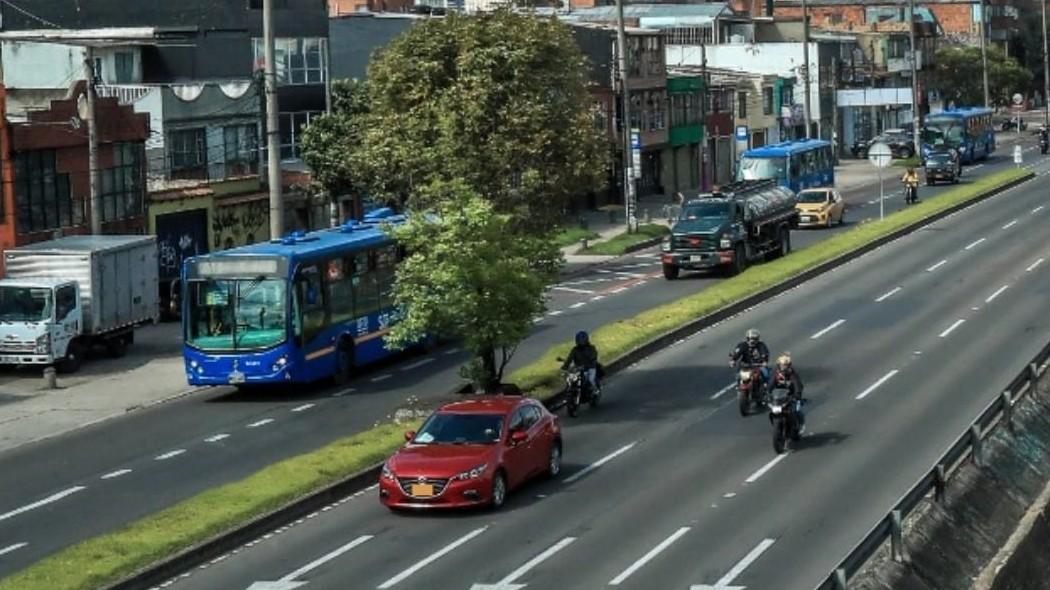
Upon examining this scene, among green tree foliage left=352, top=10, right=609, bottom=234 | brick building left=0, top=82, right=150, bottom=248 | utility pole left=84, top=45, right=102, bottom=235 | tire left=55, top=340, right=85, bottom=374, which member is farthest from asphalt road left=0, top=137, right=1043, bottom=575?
brick building left=0, top=82, right=150, bottom=248

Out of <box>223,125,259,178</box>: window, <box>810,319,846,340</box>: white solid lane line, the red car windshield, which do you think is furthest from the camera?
<box>223,125,259,178</box>: window

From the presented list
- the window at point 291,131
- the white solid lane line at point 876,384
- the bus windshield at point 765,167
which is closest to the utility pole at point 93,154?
the white solid lane line at point 876,384

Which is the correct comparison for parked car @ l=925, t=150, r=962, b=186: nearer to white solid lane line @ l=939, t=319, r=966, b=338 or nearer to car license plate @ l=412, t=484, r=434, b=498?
white solid lane line @ l=939, t=319, r=966, b=338

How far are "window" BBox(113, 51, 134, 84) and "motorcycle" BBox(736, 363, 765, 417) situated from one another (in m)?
38.0

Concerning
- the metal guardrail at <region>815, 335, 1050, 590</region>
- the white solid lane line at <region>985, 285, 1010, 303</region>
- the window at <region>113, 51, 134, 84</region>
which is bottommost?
the metal guardrail at <region>815, 335, 1050, 590</region>

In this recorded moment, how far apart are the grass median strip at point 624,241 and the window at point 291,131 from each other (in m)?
12.2

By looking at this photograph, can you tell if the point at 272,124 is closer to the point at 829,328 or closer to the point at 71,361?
the point at 71,361

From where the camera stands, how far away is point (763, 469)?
3131 cm

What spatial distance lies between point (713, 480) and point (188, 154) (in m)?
38.7

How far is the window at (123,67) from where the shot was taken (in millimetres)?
69250

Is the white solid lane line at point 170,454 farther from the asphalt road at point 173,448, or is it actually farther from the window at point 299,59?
the window at point 299,59

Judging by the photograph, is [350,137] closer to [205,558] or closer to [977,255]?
[977,255]

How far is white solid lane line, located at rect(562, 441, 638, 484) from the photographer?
31391 mm

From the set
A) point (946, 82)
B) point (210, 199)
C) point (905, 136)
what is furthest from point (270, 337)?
point (946, 82)
